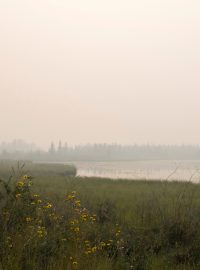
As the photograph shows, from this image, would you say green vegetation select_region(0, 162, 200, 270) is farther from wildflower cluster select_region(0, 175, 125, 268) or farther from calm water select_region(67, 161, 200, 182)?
calm water select_region(67, 161, 200, 182)

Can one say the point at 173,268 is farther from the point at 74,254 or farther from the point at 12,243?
the point at 12,243

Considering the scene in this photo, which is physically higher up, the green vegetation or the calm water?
the green vegetation

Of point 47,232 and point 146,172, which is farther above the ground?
point 47,232

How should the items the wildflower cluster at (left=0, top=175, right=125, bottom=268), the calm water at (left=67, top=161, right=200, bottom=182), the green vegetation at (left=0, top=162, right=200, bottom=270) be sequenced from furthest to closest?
1. the calm water at (left=67, top=161, right=200, bottom=182)
2. the wildflower cluster at (left=0, top=175, right=125, bottom=268)
3. the green vegetation at (left=0, top=162, right=200, bottom=270)

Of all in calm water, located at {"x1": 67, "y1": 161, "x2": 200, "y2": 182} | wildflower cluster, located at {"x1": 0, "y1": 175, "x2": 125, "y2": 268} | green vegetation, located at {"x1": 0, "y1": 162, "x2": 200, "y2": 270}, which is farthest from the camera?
calm water, located at {"x1": 67, "y1": 161, "x2": 200, "y2": 182}

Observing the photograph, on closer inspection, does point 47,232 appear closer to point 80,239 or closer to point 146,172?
point 80,239

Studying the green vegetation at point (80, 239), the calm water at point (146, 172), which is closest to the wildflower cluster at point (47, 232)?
the green vegetation at point (80, 239)

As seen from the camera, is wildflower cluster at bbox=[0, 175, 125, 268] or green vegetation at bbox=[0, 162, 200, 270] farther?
wildflower cluster at bbox=[0, 175, 125, 268]

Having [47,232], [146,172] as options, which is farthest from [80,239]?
[146,172]

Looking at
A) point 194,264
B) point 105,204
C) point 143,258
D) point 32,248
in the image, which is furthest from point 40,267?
point 105,204

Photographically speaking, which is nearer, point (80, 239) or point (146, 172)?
point (80, 239)

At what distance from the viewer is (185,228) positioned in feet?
24.6

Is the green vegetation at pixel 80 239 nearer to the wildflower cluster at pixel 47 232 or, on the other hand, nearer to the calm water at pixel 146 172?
the wildflower cluster at pixel 47 232

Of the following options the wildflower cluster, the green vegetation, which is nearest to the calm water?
the green vegetation
